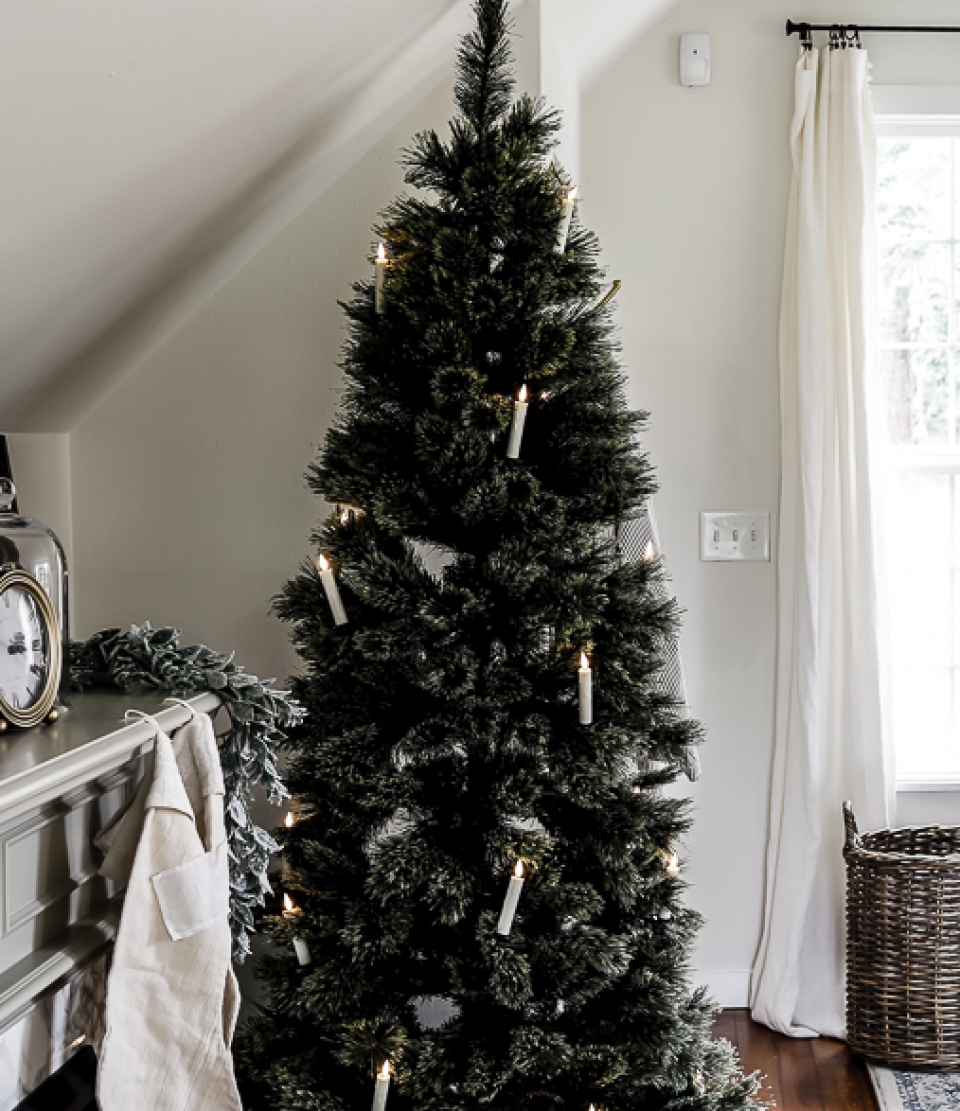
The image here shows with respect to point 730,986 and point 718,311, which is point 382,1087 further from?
point 718,311

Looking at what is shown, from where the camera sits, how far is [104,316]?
5.08 feet

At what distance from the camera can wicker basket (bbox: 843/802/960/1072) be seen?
221 centimetres

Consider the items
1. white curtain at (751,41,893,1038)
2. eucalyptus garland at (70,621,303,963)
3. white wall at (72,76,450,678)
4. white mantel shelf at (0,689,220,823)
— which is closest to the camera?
white mantel shelf at (0,689,220,823)

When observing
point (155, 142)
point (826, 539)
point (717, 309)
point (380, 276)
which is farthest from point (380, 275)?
point (826, 539)

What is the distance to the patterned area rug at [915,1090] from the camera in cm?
→ 210

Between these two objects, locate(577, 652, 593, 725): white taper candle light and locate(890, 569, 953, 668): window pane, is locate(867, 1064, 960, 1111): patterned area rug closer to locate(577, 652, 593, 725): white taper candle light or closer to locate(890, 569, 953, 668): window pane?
locate(890, 569, 953, 668): window pane

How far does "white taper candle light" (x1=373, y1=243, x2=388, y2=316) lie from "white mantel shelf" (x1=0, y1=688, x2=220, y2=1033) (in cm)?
67

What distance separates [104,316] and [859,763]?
6.56 feet

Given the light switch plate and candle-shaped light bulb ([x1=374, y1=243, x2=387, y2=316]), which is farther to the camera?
the light switch plate

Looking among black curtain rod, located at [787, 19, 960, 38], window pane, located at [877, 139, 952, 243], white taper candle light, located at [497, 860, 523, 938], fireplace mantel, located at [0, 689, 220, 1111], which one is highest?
black curtain rod, located at [787, 19, 960, 38]

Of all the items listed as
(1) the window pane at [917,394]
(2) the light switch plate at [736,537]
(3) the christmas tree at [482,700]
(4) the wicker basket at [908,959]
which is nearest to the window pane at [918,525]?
(1) the window pane at [917,394]

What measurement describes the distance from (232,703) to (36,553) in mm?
356

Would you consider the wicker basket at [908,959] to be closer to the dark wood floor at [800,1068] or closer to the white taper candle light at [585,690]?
the dark wood floor at [800,1068]

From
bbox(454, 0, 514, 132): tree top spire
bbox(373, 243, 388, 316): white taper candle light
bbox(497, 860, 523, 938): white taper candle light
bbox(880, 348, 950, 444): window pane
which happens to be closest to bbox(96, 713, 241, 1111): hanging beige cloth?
bbox(497, 860, 523, 938): white taper candle light
